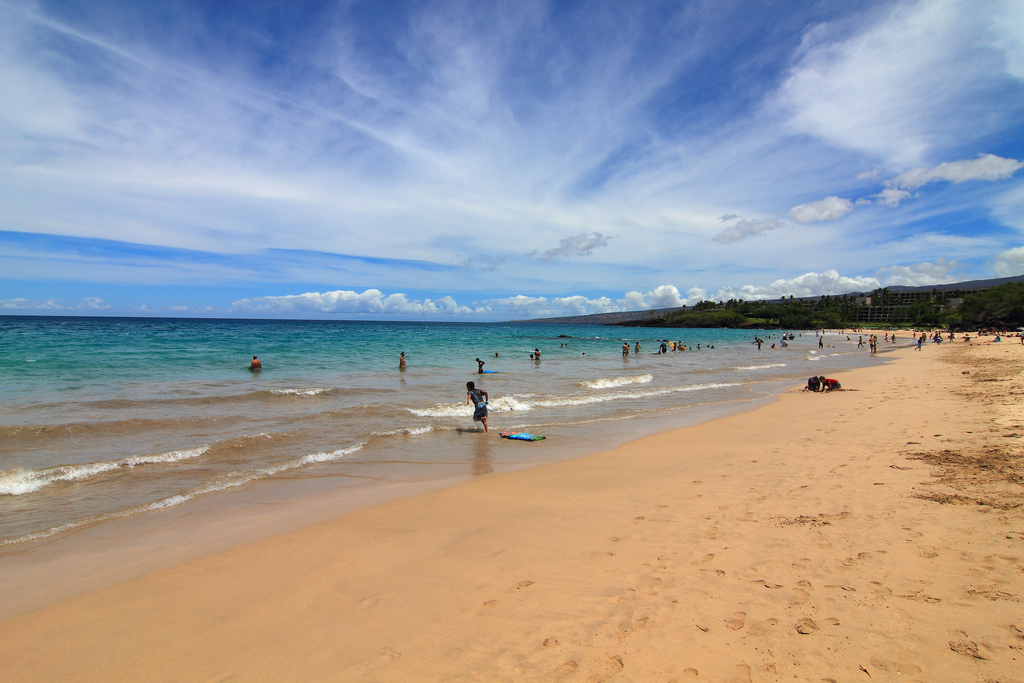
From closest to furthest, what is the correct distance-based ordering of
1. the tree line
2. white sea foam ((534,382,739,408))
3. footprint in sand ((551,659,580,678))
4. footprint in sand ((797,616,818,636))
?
footprint in sand ((551,659,580,678)), footprint in sand ((797,616,818,636)), white sea foam ((534,382,739,408)), the tree line

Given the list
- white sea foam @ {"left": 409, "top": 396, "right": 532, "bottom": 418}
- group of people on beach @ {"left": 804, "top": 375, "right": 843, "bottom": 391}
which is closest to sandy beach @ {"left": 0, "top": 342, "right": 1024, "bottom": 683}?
white sea foam @ {"left": 409, "top": 396, "right": 532, "bottom": 418}

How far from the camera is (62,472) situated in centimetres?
917

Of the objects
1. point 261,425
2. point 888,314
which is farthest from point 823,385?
point 888,314

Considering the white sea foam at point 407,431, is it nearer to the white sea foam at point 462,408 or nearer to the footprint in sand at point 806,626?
the white sea foam at point 462,408

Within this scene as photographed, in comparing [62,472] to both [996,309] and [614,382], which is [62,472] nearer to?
[614,382]

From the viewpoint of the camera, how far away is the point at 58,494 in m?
8.27

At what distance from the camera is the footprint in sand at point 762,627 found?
12.6ft

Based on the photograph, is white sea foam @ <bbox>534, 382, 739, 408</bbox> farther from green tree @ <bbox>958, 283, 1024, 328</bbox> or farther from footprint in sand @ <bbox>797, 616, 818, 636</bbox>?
green tree @ <bbox>958, 283, 1024, 328</bbox>

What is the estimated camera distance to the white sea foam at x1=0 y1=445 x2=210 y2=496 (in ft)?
27.7

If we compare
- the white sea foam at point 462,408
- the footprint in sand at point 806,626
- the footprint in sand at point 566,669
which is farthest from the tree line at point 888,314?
the footprint in sand at point 566,669

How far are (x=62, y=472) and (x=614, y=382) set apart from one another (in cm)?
2242

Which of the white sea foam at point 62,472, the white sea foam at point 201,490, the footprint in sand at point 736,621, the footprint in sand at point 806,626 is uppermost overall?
the footprint in sand at point 806,626

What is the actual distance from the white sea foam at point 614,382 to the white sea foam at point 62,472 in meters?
18.4

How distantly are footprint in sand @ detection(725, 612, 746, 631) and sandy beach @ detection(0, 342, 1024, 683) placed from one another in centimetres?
2
